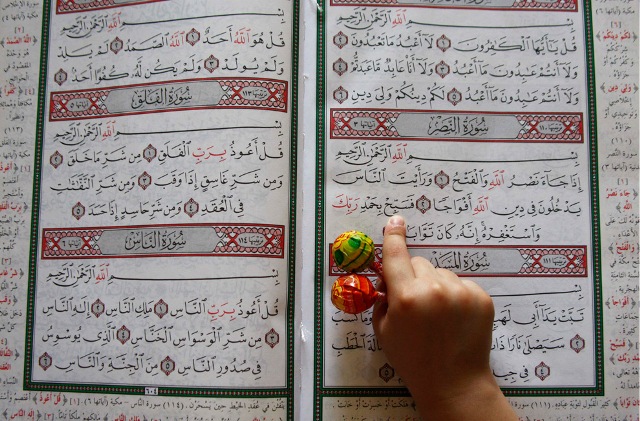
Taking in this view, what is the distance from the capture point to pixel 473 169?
2.15 ft

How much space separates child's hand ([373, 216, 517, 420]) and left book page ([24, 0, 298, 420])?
15cm

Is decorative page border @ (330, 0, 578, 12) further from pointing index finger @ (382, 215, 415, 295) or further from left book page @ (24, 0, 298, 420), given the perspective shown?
pointing index finger @ (382, 215, 415, 295)

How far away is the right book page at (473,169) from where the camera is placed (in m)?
0.63

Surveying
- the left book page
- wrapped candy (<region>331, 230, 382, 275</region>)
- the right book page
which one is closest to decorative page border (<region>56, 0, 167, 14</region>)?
the left book page

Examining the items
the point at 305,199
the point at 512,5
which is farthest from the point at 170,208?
the point at 512,5

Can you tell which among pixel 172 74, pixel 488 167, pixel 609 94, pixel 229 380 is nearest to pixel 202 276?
pixel 229 380

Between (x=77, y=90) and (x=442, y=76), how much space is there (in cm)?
51

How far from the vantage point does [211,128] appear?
654mm

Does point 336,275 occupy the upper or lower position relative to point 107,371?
upper

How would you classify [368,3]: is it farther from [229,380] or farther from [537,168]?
[229,380]

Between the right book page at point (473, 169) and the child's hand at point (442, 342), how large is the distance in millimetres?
67

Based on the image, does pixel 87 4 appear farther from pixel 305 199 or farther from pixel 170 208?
pixel 305 199

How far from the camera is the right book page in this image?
0.63 metres

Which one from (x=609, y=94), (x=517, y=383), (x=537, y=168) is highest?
(x=609, y=94)
